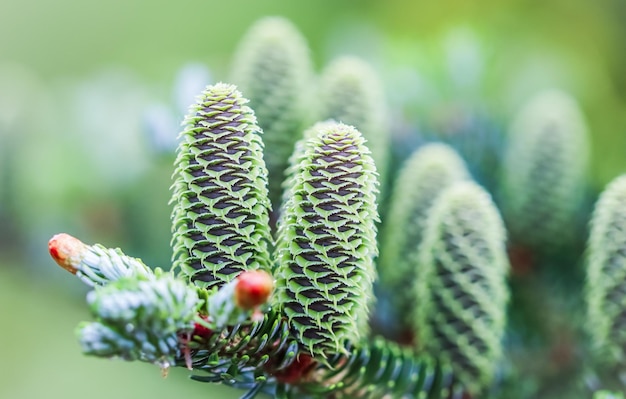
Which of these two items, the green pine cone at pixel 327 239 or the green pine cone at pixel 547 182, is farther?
the green pine cone at pixel 547 182

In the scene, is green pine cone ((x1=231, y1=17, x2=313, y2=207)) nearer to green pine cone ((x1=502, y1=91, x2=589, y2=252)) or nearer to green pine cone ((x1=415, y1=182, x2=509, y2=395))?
green pine cone ((x1=415, y1=182, x2=509, y2=395))

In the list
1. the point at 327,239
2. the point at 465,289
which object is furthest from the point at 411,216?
the point at 327,239

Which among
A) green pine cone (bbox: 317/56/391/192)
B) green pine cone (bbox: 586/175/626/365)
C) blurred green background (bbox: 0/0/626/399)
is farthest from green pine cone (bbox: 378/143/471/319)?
blurred green background (bbox: 0/0/626/399)

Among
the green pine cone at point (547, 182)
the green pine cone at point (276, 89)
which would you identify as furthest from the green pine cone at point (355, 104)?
the green pine cone at point (547, 182)

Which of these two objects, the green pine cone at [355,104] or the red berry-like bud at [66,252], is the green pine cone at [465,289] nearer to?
the green pine cone at [355,104]

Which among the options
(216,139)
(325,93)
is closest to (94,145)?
(325,93)

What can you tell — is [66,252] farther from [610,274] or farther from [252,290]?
[610,274]
